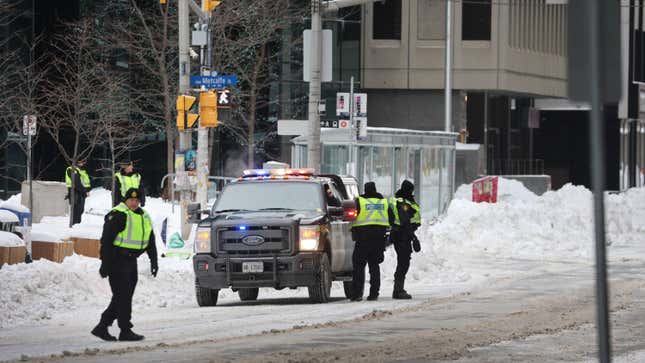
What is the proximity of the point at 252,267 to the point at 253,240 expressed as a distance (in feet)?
1.22

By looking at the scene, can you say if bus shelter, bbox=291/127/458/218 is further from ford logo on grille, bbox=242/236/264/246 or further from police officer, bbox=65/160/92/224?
ford logo on grille, bbox=242/236/264/246

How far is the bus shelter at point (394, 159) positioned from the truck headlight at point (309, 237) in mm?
14588

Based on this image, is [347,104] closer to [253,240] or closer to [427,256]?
[427,256]

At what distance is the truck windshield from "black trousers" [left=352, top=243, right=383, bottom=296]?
0.87 metres

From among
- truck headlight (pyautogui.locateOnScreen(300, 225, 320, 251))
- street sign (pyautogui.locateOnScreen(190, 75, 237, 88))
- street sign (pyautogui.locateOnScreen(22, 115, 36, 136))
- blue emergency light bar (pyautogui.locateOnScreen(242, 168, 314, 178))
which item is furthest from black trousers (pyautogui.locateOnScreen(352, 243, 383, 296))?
street sign (pyautogui.locateOnScreen(22, 115, 36, 136))

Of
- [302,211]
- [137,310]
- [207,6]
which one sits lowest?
[137,310]

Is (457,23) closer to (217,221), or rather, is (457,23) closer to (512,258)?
(512,258)

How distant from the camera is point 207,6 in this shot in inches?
1284

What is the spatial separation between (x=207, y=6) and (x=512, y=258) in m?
8.75

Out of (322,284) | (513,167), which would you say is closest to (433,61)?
(513,167)

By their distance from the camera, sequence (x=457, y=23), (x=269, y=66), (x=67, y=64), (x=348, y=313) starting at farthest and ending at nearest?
(x=457, y=23) < (x=269, y=66) < (x=67, y=64) < (x=348, y=313)

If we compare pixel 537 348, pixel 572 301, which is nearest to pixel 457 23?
pixel 572 301

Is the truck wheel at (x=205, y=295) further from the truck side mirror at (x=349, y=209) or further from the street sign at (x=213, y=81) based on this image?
the street sign at (x=213, y=81)

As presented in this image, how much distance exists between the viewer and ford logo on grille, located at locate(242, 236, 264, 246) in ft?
67.3
